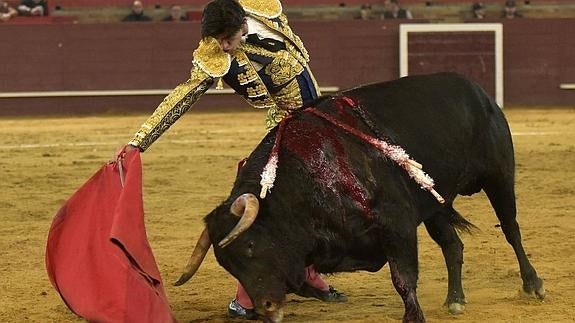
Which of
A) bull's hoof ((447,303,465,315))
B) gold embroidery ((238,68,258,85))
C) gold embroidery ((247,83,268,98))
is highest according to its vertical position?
gold embroidery ((238,68,258,85))

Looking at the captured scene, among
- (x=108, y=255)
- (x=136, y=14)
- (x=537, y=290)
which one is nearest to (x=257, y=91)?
(x=108, y=255)

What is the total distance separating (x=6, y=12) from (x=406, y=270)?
1144 cm

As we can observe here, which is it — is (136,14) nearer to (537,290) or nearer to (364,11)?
(364,11)

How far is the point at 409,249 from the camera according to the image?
343 centimetres

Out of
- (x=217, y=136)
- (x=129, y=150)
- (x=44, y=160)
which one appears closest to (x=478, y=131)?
(x=129, y=150)

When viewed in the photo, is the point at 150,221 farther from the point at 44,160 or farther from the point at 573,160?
the point at 573,160

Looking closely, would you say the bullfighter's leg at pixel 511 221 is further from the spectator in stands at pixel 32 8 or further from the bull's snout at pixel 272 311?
the spectator in stands at pixel 32 8

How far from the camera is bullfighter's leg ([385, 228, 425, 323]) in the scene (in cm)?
342

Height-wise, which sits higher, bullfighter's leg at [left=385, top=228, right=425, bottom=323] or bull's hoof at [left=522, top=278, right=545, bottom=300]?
bullfighter's leg at [left=385, top=228, right=425, bottom=323]

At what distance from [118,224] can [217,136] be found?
21.9 ft

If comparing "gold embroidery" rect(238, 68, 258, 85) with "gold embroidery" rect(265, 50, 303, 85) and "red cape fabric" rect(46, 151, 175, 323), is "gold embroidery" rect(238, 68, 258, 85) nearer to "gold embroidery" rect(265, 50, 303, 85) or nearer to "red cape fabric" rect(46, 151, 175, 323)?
"gold embroidery" rect(265, 50, 303, 85)

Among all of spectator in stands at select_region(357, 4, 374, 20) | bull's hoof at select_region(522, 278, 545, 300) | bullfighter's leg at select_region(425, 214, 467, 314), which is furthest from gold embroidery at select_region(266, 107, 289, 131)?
spectator in stands at select_region(357, 4, 374, 20)

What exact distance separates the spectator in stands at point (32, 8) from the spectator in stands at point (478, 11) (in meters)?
5.36

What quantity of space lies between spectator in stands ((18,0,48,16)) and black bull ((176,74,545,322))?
10877 mm
